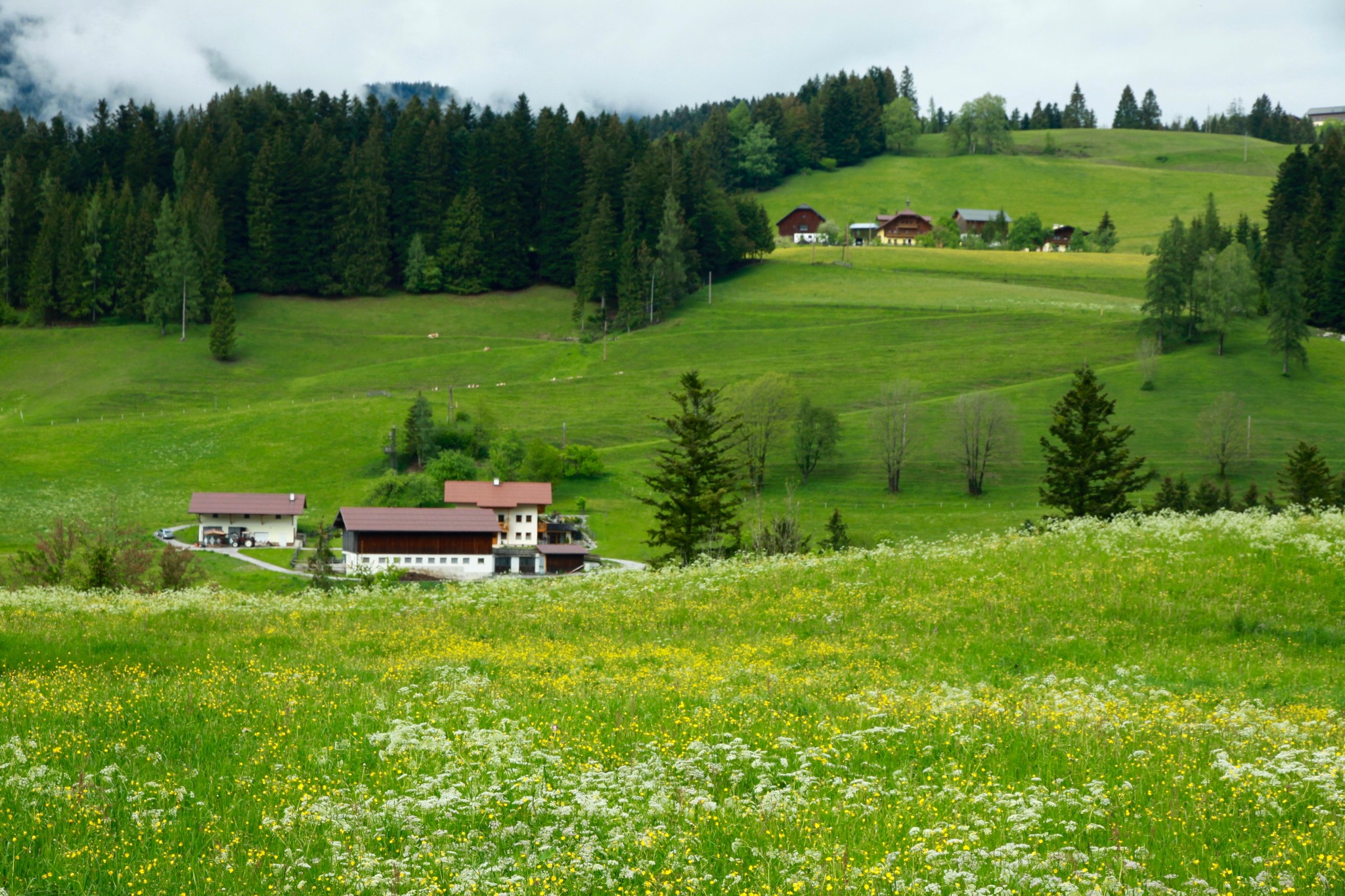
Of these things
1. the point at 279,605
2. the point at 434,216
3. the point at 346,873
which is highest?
the point at 434,216

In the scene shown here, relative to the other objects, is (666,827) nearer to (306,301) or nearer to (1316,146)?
(306,301)

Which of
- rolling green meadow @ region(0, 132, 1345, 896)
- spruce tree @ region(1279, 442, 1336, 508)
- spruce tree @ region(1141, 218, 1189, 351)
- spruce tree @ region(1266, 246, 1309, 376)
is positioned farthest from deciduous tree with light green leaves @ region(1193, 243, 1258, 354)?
rolling green meadow @ region(0, 132, 1345, 896)

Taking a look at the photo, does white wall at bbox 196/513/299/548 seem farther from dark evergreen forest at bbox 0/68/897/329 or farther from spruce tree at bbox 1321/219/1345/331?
spruce tree at bbox 1321/219/1345/331

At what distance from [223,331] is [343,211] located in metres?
44.1

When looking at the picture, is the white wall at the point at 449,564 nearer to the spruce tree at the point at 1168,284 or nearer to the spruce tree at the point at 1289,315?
the spruce tree at the point at 1168,284

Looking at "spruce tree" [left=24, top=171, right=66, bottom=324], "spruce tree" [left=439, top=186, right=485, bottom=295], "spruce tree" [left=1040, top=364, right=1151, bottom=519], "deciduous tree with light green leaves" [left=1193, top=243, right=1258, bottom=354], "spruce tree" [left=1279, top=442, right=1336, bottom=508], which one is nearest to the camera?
"spruce tree" [left=1040, top=364, right=1151, bottom=519]

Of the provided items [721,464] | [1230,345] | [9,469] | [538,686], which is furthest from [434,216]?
[538,686]

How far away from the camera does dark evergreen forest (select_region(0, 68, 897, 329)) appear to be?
15050 centimetres

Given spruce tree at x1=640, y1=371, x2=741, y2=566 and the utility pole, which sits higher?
the utility pole

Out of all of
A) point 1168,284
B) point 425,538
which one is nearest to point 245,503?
point 425,538

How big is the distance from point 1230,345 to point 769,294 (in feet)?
204

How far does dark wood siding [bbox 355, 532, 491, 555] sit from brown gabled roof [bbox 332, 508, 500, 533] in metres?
0.65

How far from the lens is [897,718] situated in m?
12.9

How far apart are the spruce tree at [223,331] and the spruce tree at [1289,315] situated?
402 ft
